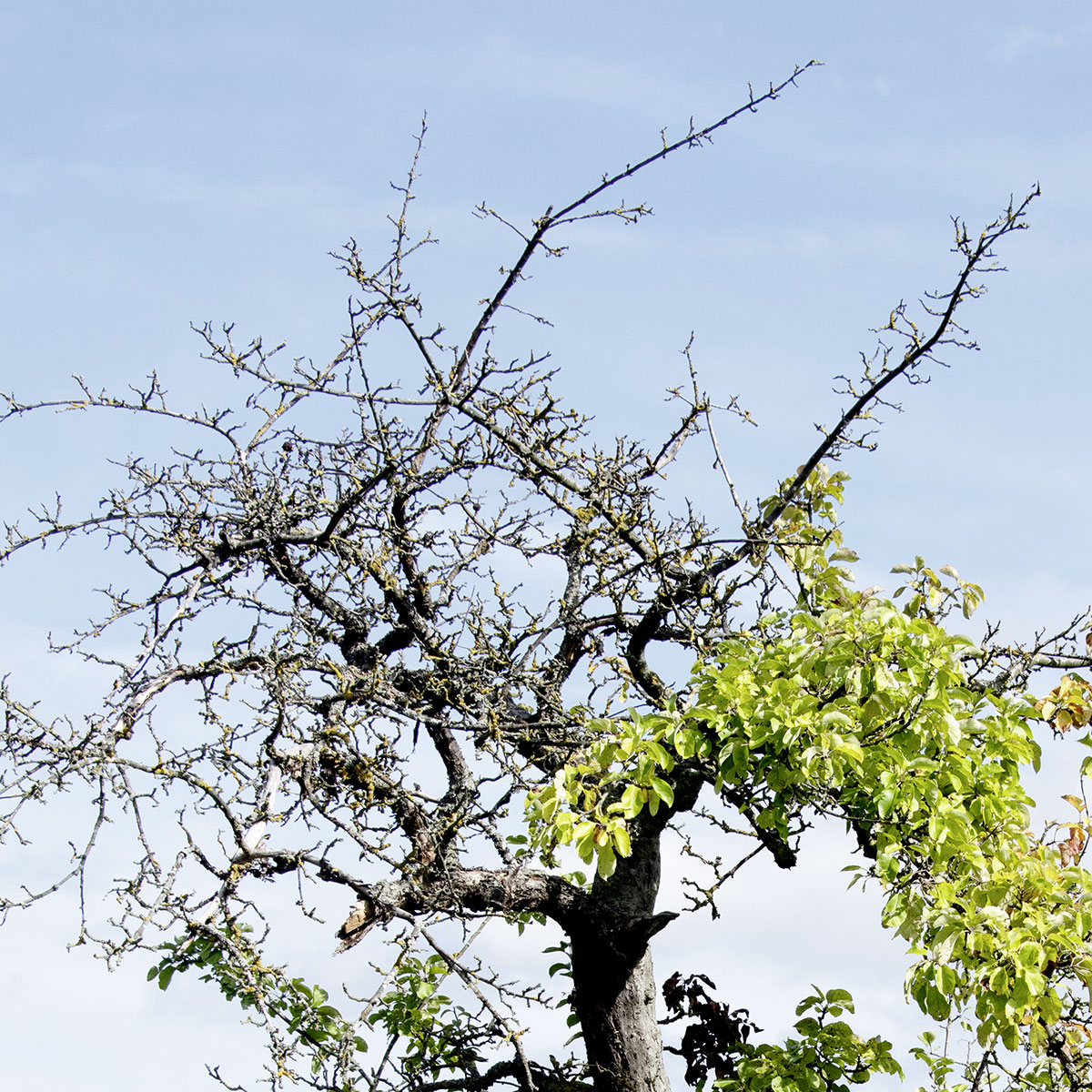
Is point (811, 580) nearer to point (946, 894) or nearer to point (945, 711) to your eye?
point (945, 711)

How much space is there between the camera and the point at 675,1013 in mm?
6434

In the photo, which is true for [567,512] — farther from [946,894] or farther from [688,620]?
[946,894]

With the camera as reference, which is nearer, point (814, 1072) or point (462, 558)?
point (814, 1072)

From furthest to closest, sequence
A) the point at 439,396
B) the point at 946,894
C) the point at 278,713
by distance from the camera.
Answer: the point at 439,396 → the point at 278,713 → the point at 946,894

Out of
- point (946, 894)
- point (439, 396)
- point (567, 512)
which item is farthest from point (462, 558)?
point (946, 894)

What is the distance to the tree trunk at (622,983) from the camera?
6.31m

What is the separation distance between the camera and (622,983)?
6.43 meters

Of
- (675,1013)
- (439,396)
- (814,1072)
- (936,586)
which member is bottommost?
(814,1072)

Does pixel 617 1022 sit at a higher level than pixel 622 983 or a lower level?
lower

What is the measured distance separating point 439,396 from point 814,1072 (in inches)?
143

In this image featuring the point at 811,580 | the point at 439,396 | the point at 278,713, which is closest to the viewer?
the point at 278,713

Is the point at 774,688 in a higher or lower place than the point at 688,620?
lower

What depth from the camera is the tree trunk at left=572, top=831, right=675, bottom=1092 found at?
631 cm

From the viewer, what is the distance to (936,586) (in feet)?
19.3
